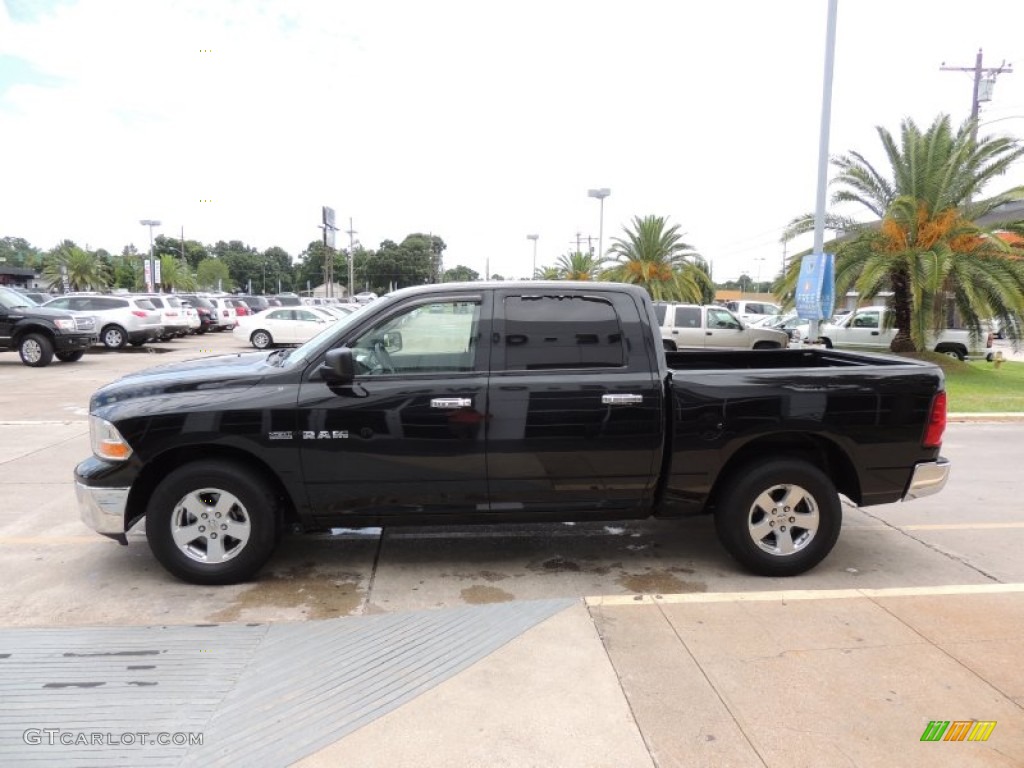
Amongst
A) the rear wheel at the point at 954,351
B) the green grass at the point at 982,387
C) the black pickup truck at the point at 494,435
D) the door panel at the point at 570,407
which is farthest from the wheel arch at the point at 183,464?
the rear wheel at the point at 954,351

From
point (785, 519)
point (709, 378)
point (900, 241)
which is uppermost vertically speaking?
point (900, 241)

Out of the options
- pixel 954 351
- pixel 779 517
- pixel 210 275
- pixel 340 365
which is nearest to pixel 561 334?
pixel 340 365

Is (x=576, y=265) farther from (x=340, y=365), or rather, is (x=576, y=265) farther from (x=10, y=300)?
(x=340, y=365)

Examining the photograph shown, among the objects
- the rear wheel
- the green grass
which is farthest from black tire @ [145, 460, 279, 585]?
the rear wheel

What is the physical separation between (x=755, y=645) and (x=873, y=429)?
1721 millimetres

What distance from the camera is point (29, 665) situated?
3346 millimetres

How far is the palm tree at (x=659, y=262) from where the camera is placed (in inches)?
1230

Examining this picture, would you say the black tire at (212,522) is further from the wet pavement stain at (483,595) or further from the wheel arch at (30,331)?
the wheel arch at (30,331)

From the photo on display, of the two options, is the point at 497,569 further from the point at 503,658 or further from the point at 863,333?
the point at 863,333

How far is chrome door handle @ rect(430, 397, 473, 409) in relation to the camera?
4.20 meters

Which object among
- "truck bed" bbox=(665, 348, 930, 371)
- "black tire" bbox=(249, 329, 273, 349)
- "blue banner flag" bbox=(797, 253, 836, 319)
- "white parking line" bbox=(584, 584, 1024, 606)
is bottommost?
"white parking line" bbox=(584, 584, 1024, 606)

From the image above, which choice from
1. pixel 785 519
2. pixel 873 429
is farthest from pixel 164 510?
pixel 873 429

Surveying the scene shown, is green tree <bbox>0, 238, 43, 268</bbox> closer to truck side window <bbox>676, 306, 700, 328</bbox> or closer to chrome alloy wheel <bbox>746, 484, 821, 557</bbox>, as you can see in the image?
truck side window <bbox>676, 306, 700, 328</bbox>

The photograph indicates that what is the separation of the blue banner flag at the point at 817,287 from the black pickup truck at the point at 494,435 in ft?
32.9
